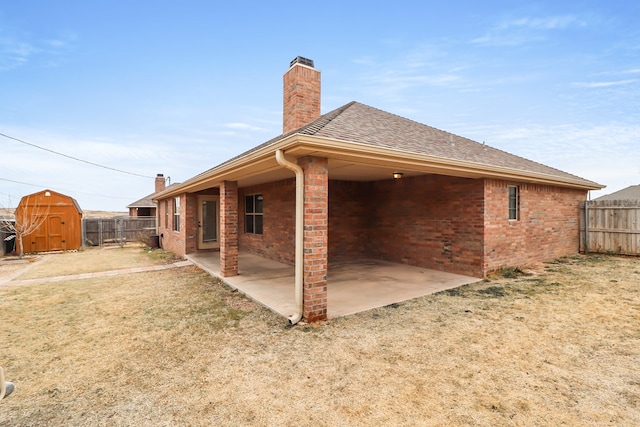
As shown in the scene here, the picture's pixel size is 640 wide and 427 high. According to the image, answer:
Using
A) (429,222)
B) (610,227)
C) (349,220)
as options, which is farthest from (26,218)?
(610,227)

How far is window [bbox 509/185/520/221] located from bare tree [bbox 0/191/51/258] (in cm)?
1811

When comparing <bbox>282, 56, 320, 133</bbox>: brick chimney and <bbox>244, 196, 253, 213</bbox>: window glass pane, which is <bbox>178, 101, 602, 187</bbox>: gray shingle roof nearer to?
<bbox>282, 56, 320, 133</bbox>: brick chimney

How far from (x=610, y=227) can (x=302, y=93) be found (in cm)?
1163

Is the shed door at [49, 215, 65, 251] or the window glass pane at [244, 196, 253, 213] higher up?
the window glass pane at [244, 196, 253, 213]

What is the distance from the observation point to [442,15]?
930 cm

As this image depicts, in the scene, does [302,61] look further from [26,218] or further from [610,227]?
[26,218]

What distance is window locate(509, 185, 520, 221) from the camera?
7.78 m

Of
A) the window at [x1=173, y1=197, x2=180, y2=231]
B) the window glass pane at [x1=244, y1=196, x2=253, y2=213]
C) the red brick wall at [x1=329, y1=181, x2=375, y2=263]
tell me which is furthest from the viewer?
the window at [x1=173, y1=197, x2=180, y2=231]

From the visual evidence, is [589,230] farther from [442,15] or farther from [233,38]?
[233,38]

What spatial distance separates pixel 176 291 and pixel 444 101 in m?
14.0

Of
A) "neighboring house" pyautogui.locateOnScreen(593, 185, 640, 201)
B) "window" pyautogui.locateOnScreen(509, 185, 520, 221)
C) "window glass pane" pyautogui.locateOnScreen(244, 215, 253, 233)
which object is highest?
"neighboring house" pyautogui.locateOnScreen(593, 185, 640, 201)

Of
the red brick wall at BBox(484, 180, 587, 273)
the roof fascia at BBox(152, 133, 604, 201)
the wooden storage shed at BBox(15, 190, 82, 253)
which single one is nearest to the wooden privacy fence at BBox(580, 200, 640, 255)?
the red brick wall at BBox(484, 180, 587, 273)

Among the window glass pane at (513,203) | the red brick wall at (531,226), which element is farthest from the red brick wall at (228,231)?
the window glass pane at (513,203)

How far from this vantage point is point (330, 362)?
10.8ft
